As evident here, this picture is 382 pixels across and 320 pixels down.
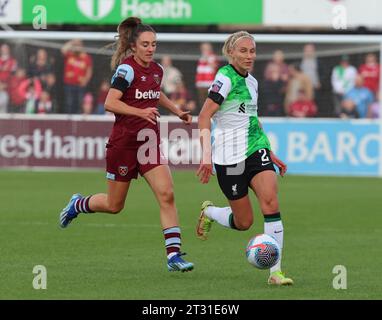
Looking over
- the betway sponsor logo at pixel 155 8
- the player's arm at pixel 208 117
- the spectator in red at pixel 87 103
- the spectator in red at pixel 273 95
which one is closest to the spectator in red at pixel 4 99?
the spectator in red at pixel 87 103

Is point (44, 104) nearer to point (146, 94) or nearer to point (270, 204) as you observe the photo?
point (146, 94)

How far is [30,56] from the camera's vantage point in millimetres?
25641

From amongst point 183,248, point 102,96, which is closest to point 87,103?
point 102,96

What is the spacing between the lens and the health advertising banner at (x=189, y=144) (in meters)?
23.7

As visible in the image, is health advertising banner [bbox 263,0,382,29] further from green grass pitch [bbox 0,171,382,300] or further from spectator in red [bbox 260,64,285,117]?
green grass pitch [bbox 0,171,382,300]

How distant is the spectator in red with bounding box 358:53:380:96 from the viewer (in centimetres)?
2477

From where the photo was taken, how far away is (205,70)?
25281mm

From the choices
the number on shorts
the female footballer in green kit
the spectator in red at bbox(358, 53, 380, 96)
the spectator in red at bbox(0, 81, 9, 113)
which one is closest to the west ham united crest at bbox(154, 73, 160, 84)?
the female footballer in green kit

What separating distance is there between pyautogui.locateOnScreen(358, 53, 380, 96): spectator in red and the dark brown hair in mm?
14663

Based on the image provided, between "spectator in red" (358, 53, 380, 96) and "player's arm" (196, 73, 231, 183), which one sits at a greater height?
"spectator in red" (358, 53, 380, 96)
